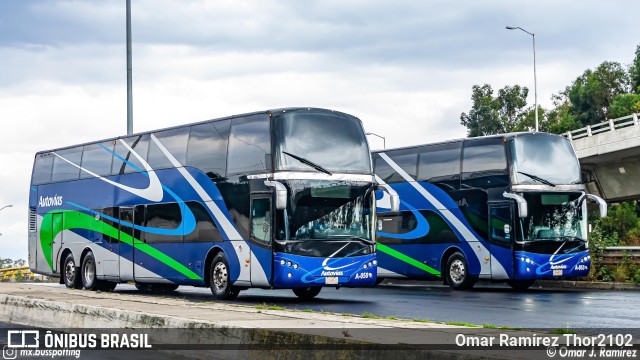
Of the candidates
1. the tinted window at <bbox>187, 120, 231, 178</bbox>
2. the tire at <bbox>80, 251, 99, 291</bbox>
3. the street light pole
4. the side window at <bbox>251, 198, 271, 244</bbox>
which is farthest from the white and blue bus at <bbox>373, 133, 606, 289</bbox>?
the tire at <bbox>80, 251, 99, 291</bbox>

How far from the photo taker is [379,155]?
33.1 meters

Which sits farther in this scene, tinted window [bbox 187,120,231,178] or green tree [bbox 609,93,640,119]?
green tree [bbox 609,93,640,119]

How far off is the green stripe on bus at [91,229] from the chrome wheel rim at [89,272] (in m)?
0.98

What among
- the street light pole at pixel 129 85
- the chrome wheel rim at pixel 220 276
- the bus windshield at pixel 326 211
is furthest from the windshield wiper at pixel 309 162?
the street light pole at pixel 129 85

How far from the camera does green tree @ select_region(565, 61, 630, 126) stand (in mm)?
94562

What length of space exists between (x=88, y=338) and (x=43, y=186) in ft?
57.7

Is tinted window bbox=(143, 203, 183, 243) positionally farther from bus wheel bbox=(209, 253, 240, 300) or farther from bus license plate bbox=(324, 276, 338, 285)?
bus license plate bbox=(324, 276, 338, 285)

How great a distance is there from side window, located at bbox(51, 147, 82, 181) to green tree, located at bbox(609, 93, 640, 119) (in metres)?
60.4

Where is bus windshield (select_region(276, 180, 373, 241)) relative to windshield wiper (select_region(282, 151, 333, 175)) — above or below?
below

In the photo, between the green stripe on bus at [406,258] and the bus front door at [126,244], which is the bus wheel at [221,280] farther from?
the green stripe on bus at [406,258]

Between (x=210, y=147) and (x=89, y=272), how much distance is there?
280 inches

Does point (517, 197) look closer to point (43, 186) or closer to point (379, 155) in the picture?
point (379, 155)

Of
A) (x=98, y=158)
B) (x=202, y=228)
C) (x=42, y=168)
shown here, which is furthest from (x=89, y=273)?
(x=202, y=228)

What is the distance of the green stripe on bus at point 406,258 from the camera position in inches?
1219
